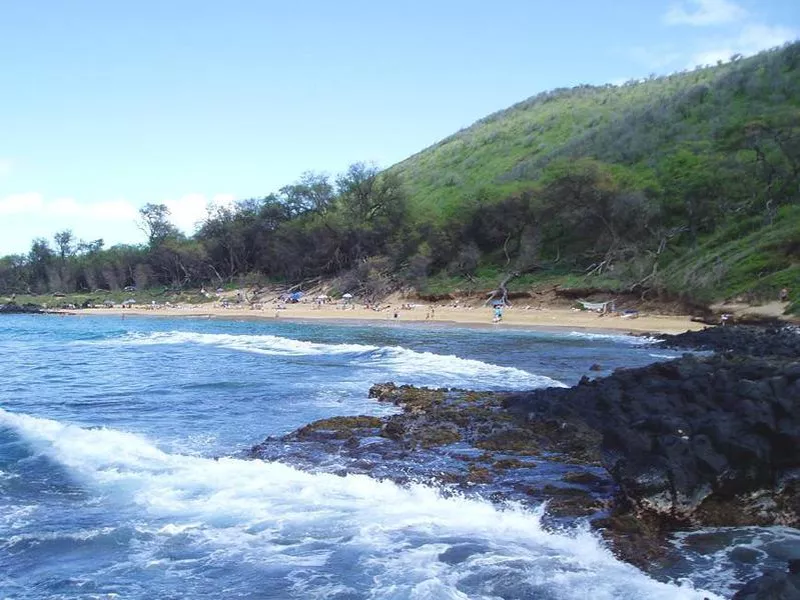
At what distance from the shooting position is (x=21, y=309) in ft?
262

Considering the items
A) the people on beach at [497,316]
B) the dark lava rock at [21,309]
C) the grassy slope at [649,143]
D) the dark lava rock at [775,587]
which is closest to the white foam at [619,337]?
the grassy slope at [649,143]

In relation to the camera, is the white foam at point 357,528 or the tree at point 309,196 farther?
the tree at point 309,196

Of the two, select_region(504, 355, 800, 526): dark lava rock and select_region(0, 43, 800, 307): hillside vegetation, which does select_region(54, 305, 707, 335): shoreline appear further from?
select_region(504, 355, 800, 526): dark lava rock

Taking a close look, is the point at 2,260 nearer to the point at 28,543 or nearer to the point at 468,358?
the point at 468,358

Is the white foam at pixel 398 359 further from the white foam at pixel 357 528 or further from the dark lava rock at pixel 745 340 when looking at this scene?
the white foam at pixel 357 528

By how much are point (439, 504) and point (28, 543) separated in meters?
5.48

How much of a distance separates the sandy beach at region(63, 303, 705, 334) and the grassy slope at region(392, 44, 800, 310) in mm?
3683

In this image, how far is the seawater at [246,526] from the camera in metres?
7.54

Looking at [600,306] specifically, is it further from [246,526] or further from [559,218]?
[246,526]

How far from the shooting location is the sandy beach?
37719mm

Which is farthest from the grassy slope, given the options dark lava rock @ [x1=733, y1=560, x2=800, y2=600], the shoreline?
dark lava rock @ [x1=733, y1=560, x2=800, y2=600]

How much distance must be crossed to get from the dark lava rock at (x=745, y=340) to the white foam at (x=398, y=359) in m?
7.53

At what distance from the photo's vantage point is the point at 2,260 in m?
107

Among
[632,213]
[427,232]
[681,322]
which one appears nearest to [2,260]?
[427,232]
